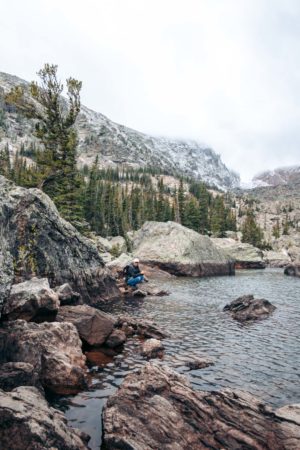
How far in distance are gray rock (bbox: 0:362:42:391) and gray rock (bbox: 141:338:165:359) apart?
611 cm

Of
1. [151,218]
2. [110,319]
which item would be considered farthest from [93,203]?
[110,319]

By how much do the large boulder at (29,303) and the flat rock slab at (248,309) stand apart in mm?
14839

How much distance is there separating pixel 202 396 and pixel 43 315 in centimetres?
925

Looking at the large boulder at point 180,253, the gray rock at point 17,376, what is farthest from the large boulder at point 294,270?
the gray rock at point 17,376

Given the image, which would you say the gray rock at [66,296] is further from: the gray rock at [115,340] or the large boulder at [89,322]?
the gray rock at [115,340]

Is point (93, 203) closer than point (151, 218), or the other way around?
point (93, 203)

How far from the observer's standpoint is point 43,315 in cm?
1709

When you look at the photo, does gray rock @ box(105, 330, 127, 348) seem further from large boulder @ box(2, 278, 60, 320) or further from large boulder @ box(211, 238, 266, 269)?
large boulder @ box(211, 238, 266, 269)

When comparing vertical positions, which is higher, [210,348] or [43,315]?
[43,315]

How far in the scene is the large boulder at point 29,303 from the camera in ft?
53.2

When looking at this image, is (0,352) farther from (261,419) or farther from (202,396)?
(261,419)

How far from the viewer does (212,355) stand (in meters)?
17.5

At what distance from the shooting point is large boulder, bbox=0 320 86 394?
512 inches

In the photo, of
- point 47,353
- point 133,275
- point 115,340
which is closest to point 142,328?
point 115,340
